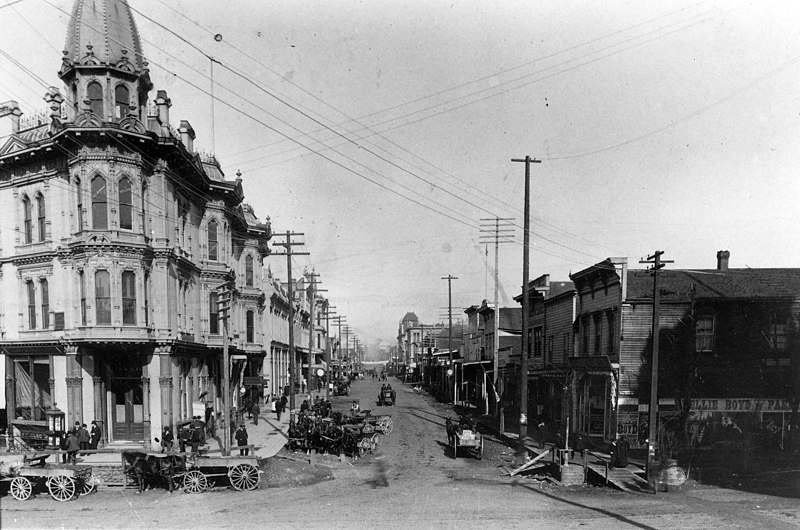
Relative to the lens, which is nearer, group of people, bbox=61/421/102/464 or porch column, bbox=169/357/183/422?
group of people, bbox=61/421/102/464

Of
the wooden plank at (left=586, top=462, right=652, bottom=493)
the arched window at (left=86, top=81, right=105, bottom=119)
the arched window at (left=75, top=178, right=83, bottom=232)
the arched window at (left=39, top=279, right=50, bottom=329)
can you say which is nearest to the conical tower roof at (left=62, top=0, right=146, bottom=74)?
the arched window at (left=86, top=81, right=105, bottom=119)

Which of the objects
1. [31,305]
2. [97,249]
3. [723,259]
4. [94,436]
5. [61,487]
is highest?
[97,249]

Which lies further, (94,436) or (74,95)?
(74,95)

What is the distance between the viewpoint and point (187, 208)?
27.8 m

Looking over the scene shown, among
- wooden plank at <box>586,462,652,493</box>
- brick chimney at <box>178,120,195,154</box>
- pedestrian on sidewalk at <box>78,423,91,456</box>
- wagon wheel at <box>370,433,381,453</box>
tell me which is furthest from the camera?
brick chimney at <box>178,120,195,154</box>

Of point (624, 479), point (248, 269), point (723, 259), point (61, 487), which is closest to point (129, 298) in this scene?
point (61, 487)

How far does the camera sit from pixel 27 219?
2444 cm

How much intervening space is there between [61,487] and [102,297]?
9188mm

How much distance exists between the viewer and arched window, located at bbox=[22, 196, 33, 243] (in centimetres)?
2431

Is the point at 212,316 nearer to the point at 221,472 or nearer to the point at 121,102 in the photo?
the point at 121,102

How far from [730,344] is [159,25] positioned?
2510 cm

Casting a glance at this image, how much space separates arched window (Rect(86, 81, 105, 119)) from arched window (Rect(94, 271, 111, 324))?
6.71 m

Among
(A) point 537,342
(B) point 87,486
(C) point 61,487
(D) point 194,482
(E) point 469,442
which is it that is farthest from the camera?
(A) point 537,342

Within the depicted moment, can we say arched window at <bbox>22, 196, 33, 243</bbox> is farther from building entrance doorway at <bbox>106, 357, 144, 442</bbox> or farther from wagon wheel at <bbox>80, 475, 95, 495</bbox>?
wagon wheel at <bbox>80, 475, 95, 495</bbox>
